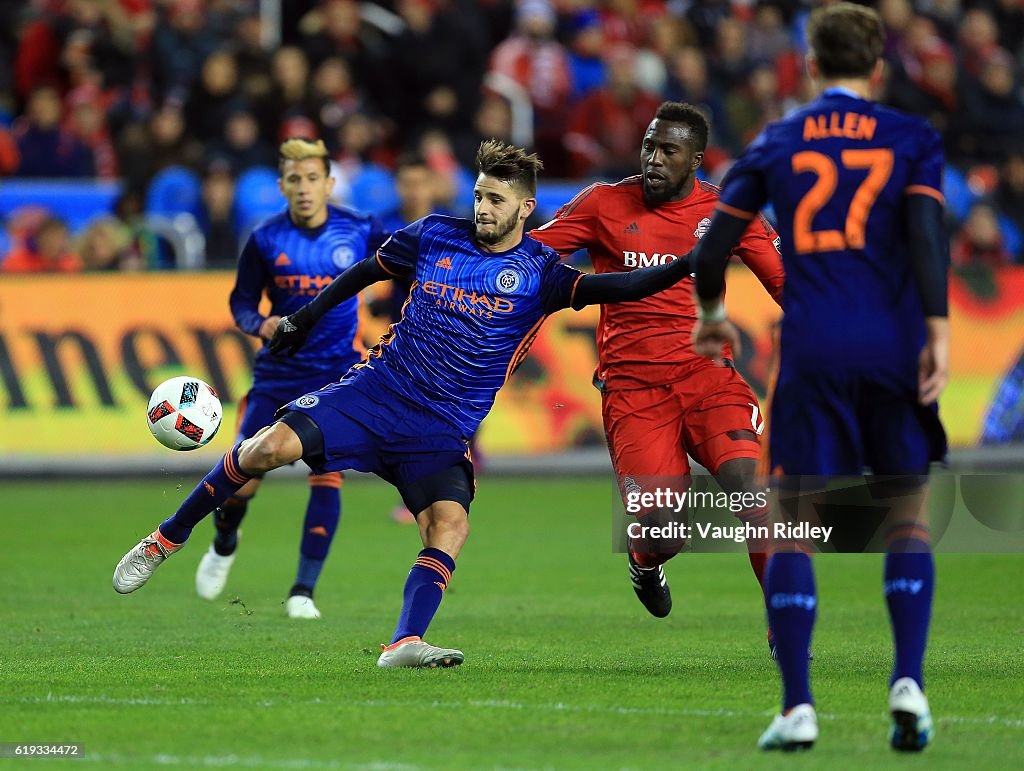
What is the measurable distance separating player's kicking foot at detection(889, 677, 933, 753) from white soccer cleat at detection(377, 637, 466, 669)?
2.43m

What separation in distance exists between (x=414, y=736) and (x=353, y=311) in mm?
5094

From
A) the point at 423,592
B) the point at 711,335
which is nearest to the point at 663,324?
the point at 423,592

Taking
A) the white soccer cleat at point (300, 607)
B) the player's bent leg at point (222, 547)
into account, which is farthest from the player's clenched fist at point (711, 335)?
the player's bent leg at point (222, 547)

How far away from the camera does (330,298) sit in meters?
8.29

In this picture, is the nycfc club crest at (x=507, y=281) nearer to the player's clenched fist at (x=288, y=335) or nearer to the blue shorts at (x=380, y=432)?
the blue shorts at (x=380, y=432)

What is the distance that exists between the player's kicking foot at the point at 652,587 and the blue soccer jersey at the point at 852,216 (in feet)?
10.4

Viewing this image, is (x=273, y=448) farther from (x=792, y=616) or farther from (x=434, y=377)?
(x=792, y=616)

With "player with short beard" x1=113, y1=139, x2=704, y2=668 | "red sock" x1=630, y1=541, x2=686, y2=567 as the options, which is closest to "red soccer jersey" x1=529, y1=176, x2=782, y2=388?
"player with short beard" x1=113, y1=139, x2=704, y2=668

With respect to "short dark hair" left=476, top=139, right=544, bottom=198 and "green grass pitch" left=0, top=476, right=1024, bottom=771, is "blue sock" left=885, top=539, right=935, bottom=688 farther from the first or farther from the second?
"short dark hair" left=476, top=139, right=544, bottom=198

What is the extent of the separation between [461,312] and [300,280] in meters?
2.88

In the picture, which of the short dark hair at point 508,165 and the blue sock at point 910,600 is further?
the short dark hair at point 508,165

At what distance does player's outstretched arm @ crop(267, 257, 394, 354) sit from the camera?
26.8 ft

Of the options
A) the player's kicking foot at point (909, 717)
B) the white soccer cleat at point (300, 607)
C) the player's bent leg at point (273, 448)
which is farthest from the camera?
the white soccer cleat at point (300, 607)

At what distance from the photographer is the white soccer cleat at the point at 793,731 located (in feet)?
18.9
